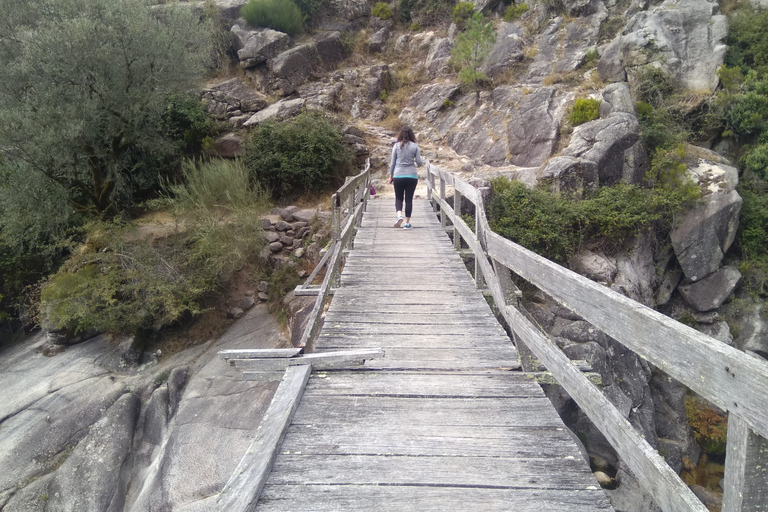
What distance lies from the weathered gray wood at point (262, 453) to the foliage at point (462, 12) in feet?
69.1

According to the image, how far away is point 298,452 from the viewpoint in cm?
215

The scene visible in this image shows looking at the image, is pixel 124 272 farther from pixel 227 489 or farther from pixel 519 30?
pixel 519 30

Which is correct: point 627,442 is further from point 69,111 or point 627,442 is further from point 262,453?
point 69,111

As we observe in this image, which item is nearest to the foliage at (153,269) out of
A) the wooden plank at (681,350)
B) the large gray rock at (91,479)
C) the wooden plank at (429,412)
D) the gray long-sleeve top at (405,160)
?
the large gray rock at (91,479)

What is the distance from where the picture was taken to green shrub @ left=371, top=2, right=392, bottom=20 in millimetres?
21531

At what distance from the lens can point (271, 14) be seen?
60.3 ft

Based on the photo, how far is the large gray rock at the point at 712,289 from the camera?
9516 mm

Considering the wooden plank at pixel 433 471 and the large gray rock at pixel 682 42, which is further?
the large gray rock at pixel 682 42

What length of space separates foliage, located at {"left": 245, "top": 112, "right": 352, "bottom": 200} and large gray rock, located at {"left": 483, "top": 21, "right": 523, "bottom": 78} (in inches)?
311

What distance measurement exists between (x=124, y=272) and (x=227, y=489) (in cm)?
846

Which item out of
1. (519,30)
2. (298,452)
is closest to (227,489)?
(298,452)

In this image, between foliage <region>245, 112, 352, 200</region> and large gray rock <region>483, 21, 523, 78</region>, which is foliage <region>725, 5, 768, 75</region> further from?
foliage <region>245, 112, 352, 200</region>

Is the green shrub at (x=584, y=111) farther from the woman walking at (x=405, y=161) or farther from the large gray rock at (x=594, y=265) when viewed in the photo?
the woman walking at (x=405, y=161)

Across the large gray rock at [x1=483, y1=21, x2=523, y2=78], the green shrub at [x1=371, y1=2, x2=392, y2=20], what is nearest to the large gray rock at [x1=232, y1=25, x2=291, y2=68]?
the green shrub at [x1=371, y1=2, x2=392, y2=20]
